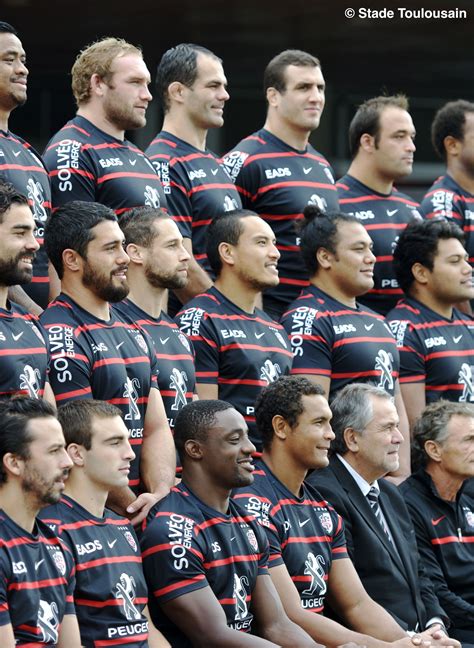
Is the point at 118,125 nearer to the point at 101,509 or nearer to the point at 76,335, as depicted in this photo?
the point at 76,335

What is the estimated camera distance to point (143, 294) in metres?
7.17

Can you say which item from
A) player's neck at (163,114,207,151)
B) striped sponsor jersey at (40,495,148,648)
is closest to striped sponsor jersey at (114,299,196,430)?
striped sponsor jersey at (40,495,148,648)

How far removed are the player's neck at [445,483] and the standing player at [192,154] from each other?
5.22ft

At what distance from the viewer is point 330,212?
8.34 meters

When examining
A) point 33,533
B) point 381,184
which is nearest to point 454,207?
point 381,184

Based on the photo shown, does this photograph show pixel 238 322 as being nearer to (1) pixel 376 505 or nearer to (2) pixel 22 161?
(1) pixel 376 505

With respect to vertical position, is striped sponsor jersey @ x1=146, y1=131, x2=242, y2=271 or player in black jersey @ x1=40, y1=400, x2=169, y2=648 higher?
striped sponsor jersey @ x1=146, y1=131, x2=242, y2=271

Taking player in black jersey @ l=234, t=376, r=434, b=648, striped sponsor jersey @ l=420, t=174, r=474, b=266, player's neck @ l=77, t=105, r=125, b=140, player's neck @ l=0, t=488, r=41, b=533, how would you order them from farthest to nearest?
striped sponsor jersey @ l=420, t=174, r=474, b=266 → player's neck @ l=77, t=105, r=125, b=140 → player in black jersey @ l=234, t=376, r=434, b=648 → player's neck @ l=0, t=488, r=41, b=533

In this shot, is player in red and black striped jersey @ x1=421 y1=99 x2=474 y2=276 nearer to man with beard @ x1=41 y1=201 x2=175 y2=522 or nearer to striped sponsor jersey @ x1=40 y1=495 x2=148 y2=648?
man with beard @ x1=41 y1=201 x2=175 y2=522

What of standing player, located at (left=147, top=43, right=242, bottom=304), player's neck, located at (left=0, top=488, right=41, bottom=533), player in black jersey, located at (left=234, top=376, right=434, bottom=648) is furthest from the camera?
standing player, located at (left=147, top=43, right=242, bottom=304)

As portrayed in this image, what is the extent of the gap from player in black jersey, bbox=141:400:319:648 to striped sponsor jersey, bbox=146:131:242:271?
1.67 m

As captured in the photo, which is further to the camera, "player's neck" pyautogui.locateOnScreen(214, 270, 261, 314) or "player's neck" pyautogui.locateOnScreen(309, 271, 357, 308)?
"player's neck" pyautogui.locateOnScreen(309, 271, 357, 308)

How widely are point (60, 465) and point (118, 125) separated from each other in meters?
2.57

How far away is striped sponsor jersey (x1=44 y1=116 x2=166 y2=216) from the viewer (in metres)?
7.39
